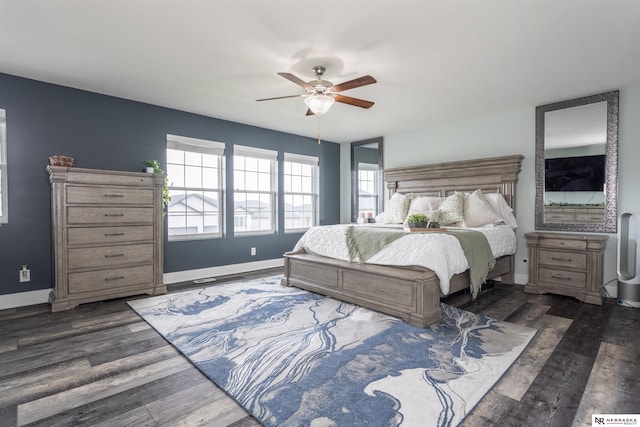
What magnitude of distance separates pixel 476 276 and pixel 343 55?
8.17 ft

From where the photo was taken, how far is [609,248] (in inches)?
149

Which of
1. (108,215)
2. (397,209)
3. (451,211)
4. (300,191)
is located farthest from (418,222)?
(108,215)

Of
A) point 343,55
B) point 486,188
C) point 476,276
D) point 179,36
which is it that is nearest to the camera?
point 179,36

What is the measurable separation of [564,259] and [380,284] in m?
2.29

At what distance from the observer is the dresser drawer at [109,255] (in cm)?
342

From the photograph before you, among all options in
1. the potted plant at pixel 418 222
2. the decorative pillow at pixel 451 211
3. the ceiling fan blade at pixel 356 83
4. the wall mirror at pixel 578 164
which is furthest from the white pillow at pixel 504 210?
the ceiling fan blade at pixel 356 83

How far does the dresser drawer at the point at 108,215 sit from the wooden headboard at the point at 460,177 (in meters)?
3.96

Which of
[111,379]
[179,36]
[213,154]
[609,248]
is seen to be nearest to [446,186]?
[609,248]

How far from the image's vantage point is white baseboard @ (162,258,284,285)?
4578mm

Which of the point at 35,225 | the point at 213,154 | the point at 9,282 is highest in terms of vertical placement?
the point at 213,154

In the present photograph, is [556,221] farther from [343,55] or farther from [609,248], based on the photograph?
[343,55]

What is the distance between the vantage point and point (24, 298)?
3498 millimetres

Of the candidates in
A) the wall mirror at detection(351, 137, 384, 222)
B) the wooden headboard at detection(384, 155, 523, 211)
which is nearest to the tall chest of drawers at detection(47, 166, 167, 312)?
the wall mirror at detection(351, 137, 384, 222)

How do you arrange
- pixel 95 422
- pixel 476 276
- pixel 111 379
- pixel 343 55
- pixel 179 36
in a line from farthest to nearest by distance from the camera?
pixel 476 276 → pixel 343 55 → pixel 179 36 → pixel 111 379 → pixel 95 422
